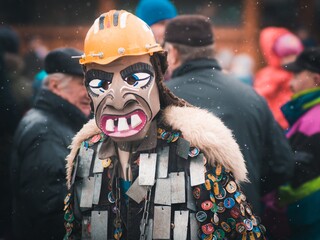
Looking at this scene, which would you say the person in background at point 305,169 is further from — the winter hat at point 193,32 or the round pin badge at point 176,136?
the round pin badge at point 176,136

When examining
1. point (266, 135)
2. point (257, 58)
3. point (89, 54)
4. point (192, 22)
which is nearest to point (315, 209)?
point (266, 135)

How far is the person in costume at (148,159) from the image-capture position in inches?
116

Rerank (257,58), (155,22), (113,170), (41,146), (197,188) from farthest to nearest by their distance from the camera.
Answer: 1. (257,58)
2. (155,22)
3. (41,146)
4. (113,170)
5. (197,188)

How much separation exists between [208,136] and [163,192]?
333 mm

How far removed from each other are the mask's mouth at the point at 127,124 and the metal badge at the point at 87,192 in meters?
0.31

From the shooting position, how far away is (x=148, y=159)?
3.06 meters

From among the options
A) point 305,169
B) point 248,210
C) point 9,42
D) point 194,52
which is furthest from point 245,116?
point 9,42

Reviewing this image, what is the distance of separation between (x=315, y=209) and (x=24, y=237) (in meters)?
2.05

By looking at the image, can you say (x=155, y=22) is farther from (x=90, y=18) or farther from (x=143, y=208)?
(x=90, y=18)

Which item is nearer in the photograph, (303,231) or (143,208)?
(143,208)

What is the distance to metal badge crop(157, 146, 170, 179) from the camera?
3021 millimetres

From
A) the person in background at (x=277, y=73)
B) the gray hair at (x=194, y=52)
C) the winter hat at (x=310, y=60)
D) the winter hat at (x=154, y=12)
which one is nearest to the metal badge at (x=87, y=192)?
the gray hair at (x=194, y=52)

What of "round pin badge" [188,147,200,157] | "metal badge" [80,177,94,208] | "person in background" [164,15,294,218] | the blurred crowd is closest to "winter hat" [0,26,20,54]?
the blurred crowd

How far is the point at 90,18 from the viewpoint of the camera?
33.1ft
